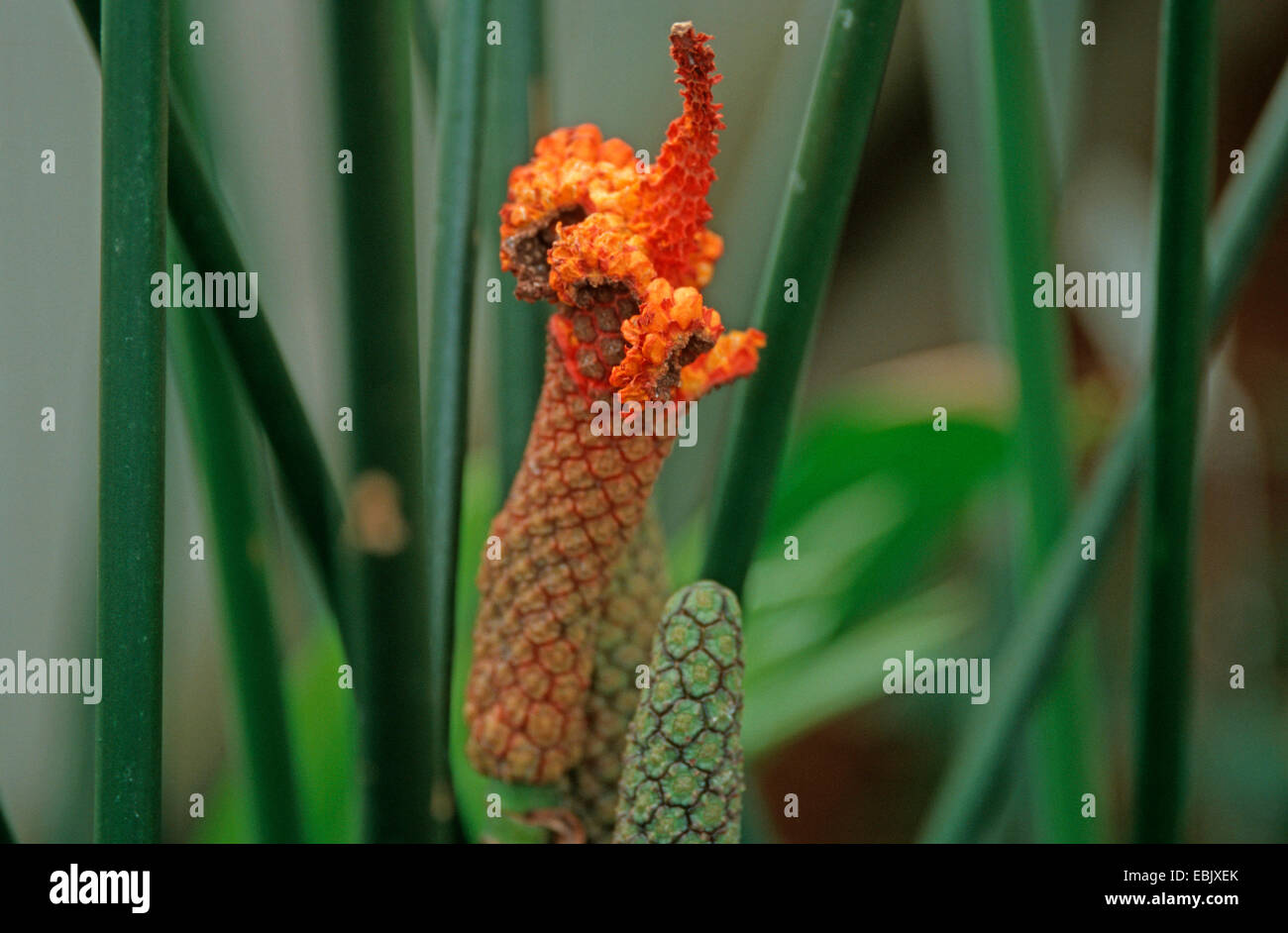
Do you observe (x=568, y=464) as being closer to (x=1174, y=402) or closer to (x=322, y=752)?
(x=1174, y=402)

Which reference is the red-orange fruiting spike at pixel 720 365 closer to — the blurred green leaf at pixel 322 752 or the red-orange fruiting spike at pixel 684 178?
the red-orange fruiting spike at pixel 684 178

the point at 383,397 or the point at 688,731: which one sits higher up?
the point at 383,397

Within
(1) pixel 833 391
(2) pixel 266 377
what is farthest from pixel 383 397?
(1) pixel 833 391

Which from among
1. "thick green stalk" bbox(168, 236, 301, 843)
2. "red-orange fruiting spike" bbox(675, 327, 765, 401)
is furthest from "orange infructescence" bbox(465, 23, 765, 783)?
"thick green stalk" bbox(168, 236, 301, 843)

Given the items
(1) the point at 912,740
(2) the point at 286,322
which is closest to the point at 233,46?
(2) the point at 286,322

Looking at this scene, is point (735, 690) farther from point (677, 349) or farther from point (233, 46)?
point (233, 46)

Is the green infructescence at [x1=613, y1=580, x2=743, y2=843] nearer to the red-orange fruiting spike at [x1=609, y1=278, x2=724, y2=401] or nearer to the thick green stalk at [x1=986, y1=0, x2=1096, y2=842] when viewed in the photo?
the red-orange fruiting spike at [x1=609, y1=278, x2=724, y2=401]
